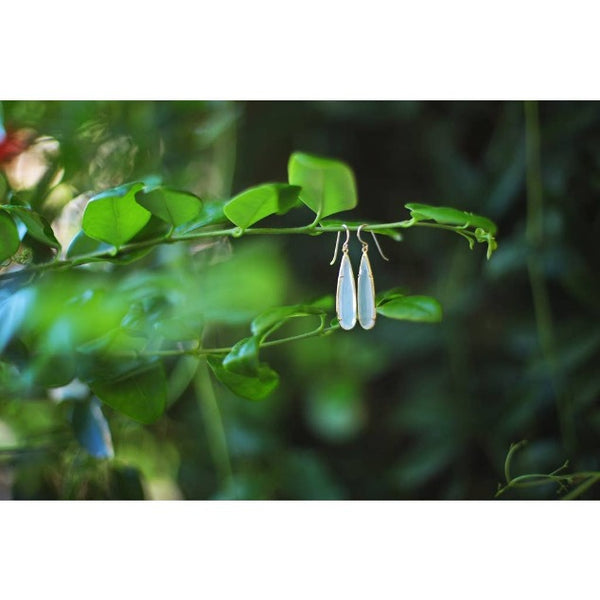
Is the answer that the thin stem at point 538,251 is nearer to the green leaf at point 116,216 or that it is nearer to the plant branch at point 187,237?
the plant branch at point 187,237

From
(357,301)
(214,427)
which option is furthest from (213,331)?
(357,301)

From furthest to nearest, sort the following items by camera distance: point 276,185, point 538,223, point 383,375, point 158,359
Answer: point 383,375 < point 538,223 < point 158,359 < point 276,185

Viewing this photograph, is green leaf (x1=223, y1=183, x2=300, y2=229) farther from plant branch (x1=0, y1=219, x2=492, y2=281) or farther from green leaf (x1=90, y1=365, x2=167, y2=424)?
green leaf (x1=90, y1=365, x2=167, y2=424)

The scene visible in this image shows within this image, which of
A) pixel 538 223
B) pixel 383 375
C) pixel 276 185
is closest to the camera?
pixel 276 185

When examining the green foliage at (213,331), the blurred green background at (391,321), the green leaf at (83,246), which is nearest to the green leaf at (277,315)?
the green foliage at (213,331)

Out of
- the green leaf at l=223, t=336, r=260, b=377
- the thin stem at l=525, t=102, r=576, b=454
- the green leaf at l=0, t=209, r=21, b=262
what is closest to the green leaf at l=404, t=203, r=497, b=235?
the green leaf at l=223, t=336, r=260, b=377

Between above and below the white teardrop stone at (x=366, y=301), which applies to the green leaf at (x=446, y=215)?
above

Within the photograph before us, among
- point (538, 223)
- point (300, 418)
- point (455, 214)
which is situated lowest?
point (300, 418)
